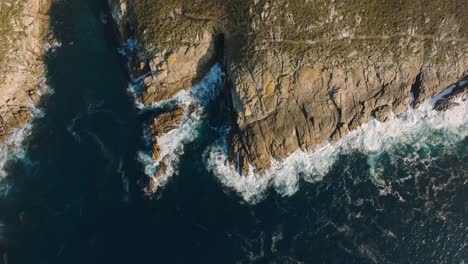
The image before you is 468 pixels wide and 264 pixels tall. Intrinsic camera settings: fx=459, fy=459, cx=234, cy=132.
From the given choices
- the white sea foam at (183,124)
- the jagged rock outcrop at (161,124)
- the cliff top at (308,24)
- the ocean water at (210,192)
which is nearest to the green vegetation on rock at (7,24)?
the ocean water at (210,192)

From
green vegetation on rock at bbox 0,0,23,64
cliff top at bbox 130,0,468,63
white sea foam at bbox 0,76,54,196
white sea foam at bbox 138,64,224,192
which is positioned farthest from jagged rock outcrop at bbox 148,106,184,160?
green vegetation on rock at bbox 0,0,23,64

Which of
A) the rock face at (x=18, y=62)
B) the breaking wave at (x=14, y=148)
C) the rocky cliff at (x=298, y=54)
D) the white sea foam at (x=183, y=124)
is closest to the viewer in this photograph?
the rocky cliff at (x=298, y=54)

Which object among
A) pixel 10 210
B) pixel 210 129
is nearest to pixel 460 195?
pixel 210 129

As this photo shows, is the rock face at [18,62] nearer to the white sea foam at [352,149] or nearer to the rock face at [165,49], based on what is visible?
the rock face at [165,49]

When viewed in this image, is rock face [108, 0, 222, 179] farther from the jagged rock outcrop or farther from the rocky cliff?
the rocky cliff

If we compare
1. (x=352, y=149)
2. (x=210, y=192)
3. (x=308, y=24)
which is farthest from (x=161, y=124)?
(x=352, y=149)

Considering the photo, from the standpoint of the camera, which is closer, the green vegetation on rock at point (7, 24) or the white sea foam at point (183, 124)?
Answer: the white sea foam at point (183, 124)

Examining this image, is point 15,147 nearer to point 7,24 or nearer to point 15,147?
point 15,147
